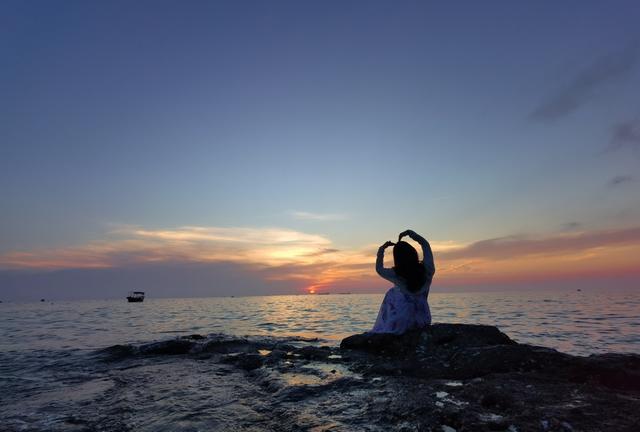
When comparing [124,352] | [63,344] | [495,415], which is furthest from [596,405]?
[63,344]

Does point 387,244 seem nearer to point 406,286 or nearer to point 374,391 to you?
point 406,286

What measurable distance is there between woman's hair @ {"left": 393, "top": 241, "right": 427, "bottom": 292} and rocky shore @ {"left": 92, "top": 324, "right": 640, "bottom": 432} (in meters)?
1.15

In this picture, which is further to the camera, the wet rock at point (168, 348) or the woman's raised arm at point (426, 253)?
the wet rock at point (168, 348)

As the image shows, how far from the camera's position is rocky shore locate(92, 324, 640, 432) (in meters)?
4.24

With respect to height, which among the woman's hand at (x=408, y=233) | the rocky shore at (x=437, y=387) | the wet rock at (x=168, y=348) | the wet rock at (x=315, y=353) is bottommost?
the wet rock at (x=168, y=348)

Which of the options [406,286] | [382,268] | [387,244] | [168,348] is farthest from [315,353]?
[168,348]

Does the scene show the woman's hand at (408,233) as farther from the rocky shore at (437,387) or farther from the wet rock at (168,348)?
the wet rock at (168,348)

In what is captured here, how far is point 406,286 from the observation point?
852cm

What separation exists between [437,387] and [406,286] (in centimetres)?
298

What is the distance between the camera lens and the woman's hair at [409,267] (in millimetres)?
8398

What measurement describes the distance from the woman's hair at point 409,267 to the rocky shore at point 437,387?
1149 millimetres

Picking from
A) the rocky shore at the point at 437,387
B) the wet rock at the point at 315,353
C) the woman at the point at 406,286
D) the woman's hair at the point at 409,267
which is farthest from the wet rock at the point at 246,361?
the woman's hair at the point at 409,267

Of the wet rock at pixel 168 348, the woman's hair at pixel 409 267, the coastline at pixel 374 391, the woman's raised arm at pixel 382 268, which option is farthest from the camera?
the wet rock at pixel 168 348

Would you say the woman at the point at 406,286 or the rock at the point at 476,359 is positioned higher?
the woman at the point at 406,286
